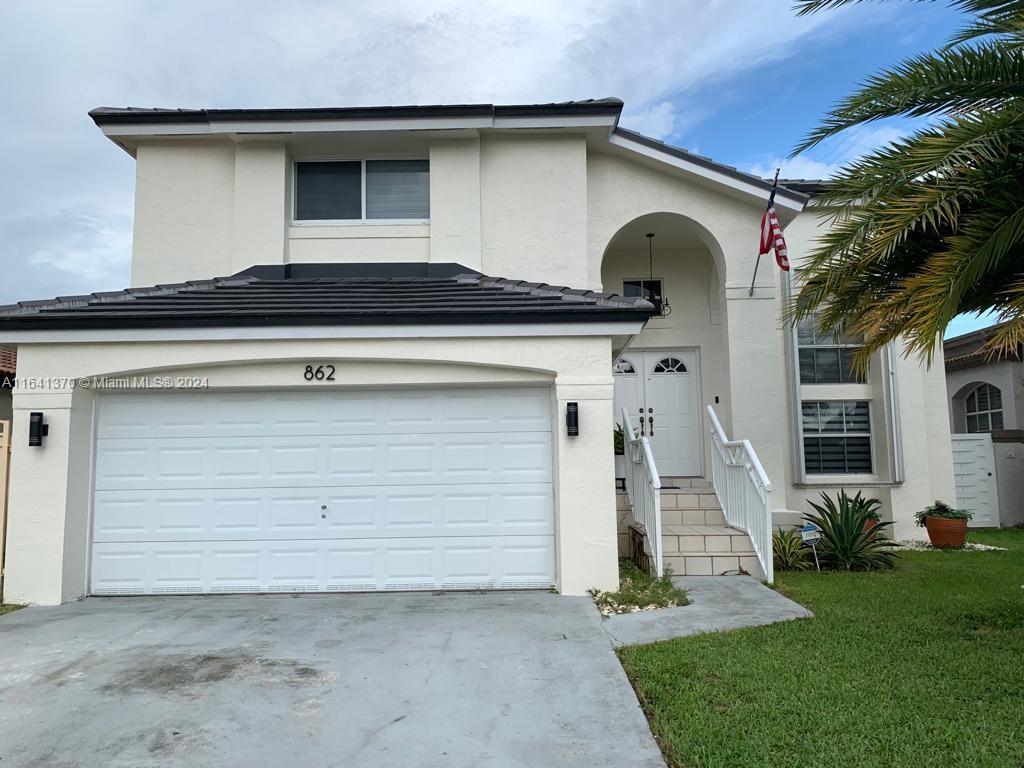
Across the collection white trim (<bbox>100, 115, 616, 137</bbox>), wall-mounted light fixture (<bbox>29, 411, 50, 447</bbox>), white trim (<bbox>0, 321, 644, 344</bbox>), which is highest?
white trim (<bbox>100, 115, 616, 137</bbox>)

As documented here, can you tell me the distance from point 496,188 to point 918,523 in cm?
872

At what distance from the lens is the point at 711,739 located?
13.2ft

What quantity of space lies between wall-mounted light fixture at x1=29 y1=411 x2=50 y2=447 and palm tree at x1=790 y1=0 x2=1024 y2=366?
809 cm

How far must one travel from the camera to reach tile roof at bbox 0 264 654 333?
308 inches

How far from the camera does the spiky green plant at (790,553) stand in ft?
30.7

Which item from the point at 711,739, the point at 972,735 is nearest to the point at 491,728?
the point at 711,739

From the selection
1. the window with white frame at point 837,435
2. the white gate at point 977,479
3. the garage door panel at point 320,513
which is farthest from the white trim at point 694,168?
the white gate at point 977,479

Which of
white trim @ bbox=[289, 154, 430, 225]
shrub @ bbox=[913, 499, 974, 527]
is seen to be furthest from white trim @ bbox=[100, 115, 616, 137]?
shrub @ bbox=[913, 499, 974, 527]

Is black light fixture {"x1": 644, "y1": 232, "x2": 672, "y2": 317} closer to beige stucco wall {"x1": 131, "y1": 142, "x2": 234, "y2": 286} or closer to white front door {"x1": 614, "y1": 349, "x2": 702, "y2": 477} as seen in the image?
white front door {"x1": 614, "y1": 349, "x2": 702, "y2": 477}

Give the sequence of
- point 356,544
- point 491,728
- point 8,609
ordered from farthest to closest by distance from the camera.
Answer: point 356,544 < point 8,609 < point 491,728

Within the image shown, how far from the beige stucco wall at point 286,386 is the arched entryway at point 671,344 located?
172 inches

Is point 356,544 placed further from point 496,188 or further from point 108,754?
point 496,188

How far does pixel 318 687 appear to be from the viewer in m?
5.04

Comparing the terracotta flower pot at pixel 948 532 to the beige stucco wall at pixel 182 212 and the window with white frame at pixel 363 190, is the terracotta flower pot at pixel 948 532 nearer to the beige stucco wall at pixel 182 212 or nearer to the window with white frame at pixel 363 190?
the window with white frame at pixel 363 190
